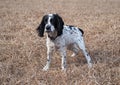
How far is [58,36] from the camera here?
556 centimetres

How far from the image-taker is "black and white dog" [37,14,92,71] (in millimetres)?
5352

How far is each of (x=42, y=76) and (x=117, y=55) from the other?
210 cm

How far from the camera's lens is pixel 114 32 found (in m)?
8.21

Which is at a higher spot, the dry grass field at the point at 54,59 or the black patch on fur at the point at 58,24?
the black patch on fur at the point at 58,24

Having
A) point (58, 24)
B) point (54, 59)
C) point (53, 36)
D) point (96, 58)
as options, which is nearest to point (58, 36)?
point (53, 36)

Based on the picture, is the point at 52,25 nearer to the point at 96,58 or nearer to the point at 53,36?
the point at 53,36

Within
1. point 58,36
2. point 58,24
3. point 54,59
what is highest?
point 58,24

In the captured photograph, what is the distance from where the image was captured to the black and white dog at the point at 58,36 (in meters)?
5.35

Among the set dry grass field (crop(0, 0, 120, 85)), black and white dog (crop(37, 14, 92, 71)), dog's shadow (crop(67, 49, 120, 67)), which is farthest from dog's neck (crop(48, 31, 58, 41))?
dog's shadow (crop(67, 49, 120, 67))

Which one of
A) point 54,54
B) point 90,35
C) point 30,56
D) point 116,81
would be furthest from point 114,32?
point 116,81

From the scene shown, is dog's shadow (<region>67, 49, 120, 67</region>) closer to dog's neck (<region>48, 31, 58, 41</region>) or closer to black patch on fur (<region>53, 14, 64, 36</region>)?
dog's neck (<region>48, 31, 58, 41</region>)

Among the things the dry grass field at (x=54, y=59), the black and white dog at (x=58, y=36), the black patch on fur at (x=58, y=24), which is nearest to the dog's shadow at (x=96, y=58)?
the dry grass field at (x=54, y=59)

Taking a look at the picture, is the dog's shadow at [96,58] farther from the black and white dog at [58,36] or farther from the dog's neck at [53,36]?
the dog's neck at [53,36]

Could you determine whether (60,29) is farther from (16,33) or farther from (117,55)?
(16,33)
